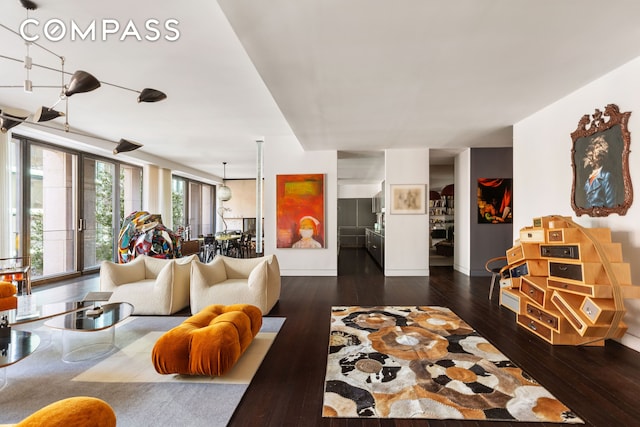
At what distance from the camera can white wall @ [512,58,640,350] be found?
2.76m

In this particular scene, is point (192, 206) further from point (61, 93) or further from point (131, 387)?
point (131, 387)

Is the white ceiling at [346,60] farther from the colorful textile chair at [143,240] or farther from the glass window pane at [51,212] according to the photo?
the colorful textile chair at [143,240]

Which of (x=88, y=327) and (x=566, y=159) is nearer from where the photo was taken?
(x=88, y=327)

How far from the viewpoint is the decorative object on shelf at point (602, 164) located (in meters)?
2.81

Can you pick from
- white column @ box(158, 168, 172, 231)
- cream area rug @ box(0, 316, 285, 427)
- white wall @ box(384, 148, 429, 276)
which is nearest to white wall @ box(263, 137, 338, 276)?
Result: white wall @ box(384, 148, 429, 276)

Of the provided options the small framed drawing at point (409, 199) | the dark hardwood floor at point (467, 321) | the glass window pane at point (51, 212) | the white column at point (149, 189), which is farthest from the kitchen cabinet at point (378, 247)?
the glass window pane at point (51, 212)

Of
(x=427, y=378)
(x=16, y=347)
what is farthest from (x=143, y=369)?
(x=427, y=378)

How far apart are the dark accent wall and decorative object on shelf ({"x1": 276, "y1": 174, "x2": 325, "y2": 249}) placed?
10.3 ft

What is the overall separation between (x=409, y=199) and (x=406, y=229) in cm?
64

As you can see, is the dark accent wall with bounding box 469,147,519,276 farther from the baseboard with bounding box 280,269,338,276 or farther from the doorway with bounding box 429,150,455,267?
the baseboard with bounding box 280,269,338,276

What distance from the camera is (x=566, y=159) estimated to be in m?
3.55

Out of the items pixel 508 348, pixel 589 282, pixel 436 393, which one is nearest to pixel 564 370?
pixel 508 348

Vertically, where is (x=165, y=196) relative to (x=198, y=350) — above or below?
above

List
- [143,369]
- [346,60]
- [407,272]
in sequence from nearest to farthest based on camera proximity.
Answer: [143,369] < [346,60] < [407,272]
